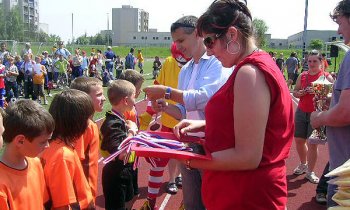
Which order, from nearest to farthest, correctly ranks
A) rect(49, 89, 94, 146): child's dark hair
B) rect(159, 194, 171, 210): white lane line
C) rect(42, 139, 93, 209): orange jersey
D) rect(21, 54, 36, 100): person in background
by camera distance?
rect(42, 139, 93, 209): orange jersey < rect(49, 89, 94, 146): child's dark hair < rect(159, 194, 171, 210): white lane line < rect(21, 54, 36, 100): person in background

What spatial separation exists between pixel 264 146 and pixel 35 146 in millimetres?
1342

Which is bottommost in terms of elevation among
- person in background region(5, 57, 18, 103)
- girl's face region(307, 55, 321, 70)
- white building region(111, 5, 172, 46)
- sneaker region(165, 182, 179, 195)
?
sneaker region(165, 182, 179, 195)

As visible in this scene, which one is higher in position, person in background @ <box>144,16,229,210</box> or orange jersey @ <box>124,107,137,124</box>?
person in background @ <box>144,16,229,210</box>

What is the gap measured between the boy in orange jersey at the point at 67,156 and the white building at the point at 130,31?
113490 mm

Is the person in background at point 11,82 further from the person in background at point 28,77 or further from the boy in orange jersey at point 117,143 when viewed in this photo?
the boy in orange jersey at point 117,143

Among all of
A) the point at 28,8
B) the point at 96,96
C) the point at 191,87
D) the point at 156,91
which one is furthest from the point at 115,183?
the point at 28,8

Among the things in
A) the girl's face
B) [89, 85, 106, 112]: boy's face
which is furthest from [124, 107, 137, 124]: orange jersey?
the girl's face

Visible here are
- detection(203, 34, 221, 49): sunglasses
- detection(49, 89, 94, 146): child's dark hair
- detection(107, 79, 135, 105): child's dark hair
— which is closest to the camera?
detection(203, 34, 221, 49): sunglasses

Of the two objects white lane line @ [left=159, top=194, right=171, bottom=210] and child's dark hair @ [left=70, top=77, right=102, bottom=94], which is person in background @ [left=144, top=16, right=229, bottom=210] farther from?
white lane line @ [left=159, top=194, right=171, bottom=210]

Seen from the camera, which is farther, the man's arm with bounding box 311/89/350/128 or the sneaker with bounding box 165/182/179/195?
the sneaker with bounding box 165/182/179/195

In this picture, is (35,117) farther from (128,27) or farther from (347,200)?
(128,27)

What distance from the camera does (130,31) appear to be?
122 meters

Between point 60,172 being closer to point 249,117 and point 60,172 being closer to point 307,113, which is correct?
point 249,117

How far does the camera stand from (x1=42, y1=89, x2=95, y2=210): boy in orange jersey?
97.6 inches
